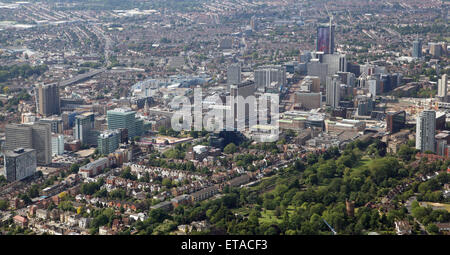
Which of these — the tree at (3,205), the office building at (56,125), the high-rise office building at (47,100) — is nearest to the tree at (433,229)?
the tree at (3,205)

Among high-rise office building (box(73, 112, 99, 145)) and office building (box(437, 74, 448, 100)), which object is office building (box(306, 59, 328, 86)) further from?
high-rise office building (box(73, 112, 99, 145))

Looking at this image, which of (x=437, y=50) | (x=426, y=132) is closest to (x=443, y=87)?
(x=426, y=132)

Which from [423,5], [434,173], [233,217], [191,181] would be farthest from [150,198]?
[423,5]

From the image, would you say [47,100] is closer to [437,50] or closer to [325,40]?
[325,40]

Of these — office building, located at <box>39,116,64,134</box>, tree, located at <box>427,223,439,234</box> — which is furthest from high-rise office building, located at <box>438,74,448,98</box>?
tree, located at <box>427,223,439,234</box>

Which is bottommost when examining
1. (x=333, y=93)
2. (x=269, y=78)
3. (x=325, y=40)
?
(x=333, y=93)

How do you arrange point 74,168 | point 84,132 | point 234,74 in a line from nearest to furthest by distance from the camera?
point 74,168, point 84,132, point 234,74
